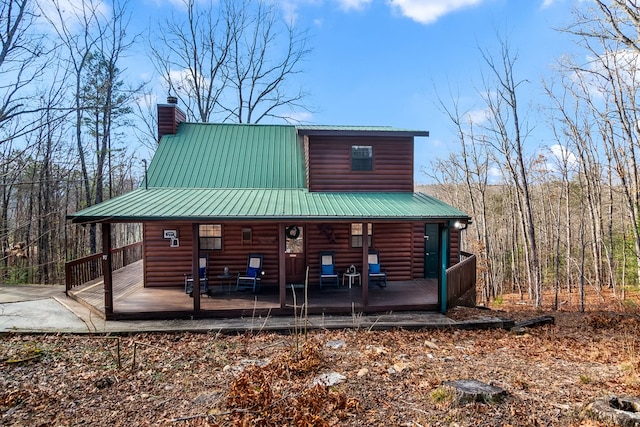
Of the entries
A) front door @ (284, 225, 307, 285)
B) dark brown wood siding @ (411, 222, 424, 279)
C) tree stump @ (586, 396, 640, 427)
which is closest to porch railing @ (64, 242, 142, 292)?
front door @ (284, 225, 307, 285)

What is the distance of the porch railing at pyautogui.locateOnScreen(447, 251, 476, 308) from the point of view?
8523 millimetres

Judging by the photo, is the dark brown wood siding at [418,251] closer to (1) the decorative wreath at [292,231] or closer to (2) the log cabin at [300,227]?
(2) the log cabin at [300,227]

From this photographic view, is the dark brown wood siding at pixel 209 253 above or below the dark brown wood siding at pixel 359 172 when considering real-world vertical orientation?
below

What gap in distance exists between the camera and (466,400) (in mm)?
4043

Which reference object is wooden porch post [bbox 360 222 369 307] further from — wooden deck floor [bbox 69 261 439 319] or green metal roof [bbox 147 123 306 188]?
green metal roof [bbox 147 123 306 188]

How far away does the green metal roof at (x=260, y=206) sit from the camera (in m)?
7.57

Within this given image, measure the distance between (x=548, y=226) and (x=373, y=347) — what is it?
21.8 m

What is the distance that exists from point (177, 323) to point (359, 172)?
678 cm

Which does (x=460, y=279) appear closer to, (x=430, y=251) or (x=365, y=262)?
(x=430, y=251)

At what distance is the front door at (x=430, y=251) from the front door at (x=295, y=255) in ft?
14.4

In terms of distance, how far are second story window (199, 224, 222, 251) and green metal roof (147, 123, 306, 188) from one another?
53.4 inches

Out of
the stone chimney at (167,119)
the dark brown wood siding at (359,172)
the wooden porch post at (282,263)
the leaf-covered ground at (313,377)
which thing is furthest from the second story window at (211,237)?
the stone chimney at (167,119)

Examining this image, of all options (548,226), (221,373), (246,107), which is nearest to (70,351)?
(221,373)

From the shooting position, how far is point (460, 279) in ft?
30.3
